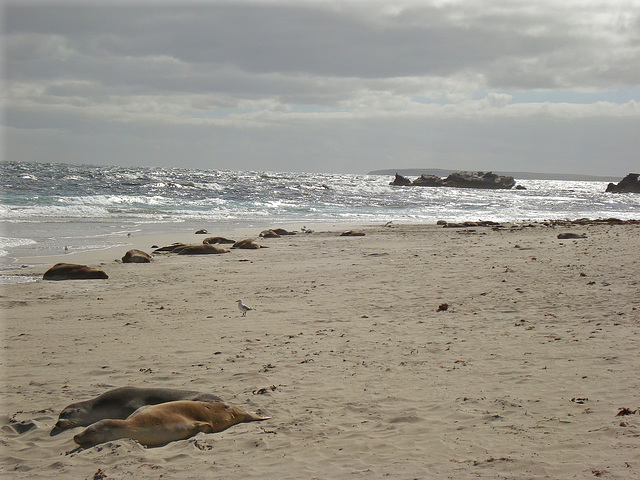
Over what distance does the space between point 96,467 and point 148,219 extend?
79.9 feet

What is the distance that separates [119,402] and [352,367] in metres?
2.15

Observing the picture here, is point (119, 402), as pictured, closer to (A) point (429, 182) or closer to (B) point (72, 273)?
(B) point (72, 273)

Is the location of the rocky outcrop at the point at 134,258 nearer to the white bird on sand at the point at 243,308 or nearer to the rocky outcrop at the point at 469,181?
the white bird on sand at the point at 243,308

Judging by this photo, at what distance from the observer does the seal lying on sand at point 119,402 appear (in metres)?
4.48

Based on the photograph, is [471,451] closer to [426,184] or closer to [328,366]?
[328,366]

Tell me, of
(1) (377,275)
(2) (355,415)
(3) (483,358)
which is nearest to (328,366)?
(2) (355,415)

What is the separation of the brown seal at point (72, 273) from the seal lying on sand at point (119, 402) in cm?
666

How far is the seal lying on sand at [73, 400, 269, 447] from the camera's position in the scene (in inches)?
162

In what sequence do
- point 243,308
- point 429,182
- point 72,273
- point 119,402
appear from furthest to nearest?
1. point 429,182
2. point 72,273
3. point 243,308
4. point 119,402

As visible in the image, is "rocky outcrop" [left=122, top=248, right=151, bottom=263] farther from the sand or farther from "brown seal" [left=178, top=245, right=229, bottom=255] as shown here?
the sand

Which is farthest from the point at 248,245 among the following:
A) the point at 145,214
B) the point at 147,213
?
the point at 147,213

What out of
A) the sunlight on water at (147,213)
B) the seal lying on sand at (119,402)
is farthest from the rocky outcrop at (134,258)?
the seal lying on sand at (119,402)

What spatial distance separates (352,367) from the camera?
5.68m

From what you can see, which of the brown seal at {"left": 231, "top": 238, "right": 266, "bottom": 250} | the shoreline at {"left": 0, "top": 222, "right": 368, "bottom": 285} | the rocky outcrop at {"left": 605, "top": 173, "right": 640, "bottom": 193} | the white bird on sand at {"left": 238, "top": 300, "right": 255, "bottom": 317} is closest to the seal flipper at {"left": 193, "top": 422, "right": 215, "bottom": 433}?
the white bird on sand at {"left": 238, "top": 300, "right": 255, "bottom": 317}
